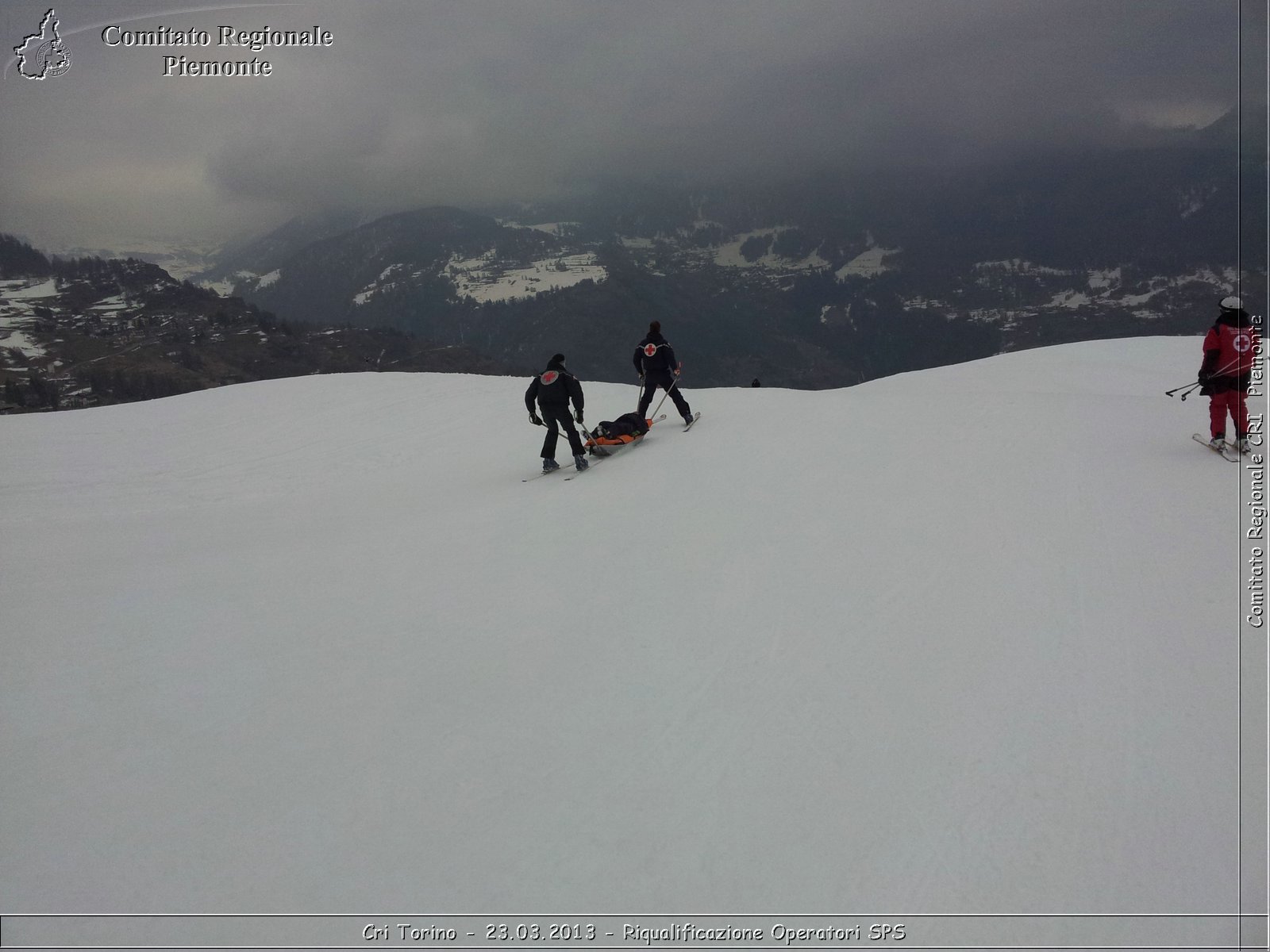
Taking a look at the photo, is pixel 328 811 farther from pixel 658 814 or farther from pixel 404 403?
pixel 404 403

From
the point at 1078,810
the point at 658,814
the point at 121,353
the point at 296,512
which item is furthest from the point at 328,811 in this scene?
the point at 121,353

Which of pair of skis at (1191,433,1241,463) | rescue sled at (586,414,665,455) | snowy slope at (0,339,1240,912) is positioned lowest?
snowy slope at (0,339,1240,912)

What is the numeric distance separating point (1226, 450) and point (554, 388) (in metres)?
9.37

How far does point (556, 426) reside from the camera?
12.4m

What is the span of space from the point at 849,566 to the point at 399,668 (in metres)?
4.13

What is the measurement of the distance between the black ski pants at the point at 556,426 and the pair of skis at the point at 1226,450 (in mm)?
8796

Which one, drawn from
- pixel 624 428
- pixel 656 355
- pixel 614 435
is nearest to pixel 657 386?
pixel 656 355

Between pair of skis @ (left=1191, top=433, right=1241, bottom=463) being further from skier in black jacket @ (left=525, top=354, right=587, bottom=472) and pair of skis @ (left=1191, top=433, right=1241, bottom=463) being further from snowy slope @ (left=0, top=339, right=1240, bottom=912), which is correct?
skier in black jacket @ (left=525, top=354, right=587, bottom=472)

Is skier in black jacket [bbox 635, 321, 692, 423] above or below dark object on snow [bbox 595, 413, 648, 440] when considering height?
above

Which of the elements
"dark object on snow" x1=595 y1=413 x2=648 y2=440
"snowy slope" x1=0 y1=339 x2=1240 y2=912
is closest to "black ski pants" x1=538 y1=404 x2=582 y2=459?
"dark object on snow" x1=595 y1=413 x2=648 y2=440

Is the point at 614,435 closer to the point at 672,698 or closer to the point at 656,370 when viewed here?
the point at 656,370

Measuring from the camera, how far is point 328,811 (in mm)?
3990

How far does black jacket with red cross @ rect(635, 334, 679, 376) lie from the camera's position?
1380 centimetres

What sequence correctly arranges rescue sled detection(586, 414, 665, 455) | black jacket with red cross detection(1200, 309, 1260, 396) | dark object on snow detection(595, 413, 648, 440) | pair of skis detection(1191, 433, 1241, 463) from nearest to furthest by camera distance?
black jacket with red cross detection(1200, 309, 1260, 396) → pair of skis detection(1191, 433, 1241, 463) → rescue sled detection(586, 414, 665, 455) → dark object on snow detection(595, 413, 648, 440)
